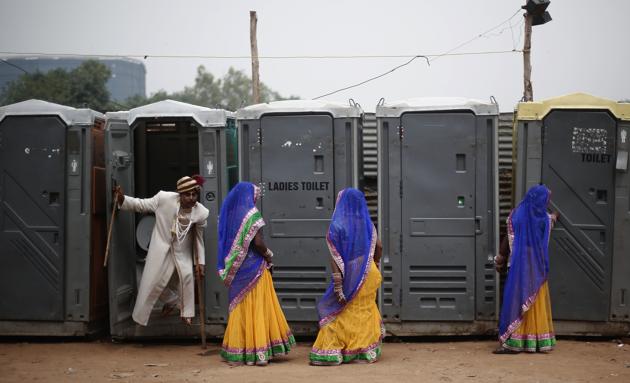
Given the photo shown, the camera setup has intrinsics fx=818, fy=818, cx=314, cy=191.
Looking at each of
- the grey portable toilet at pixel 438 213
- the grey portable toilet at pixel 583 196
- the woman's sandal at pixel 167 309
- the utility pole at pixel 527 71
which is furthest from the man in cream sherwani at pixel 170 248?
the utility pole at pixel 527 71

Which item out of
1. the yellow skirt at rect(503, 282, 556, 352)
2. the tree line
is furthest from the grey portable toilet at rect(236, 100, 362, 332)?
the tree line

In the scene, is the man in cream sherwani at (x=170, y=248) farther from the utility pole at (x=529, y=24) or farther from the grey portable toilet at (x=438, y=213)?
the utility pole at (x=529, y=24)

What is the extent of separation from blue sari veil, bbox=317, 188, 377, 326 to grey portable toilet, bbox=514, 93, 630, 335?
177 cm

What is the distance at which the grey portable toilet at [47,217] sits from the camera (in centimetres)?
756

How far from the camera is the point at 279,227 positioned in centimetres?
755

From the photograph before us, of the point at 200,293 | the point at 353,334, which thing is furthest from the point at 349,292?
the point at 200,293

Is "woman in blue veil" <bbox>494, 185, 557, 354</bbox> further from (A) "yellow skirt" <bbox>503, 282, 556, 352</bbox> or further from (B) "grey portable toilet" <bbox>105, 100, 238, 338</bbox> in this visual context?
(B) "grey portable toilet" <bbox>105, 100, 238, 338</bbox>

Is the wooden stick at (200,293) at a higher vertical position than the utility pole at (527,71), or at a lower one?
lower

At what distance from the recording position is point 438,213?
7.47m

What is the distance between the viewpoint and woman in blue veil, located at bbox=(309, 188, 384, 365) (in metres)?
6.48

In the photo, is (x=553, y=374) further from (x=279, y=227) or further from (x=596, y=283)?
(x=279, y=227)

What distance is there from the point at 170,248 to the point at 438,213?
2.46 m

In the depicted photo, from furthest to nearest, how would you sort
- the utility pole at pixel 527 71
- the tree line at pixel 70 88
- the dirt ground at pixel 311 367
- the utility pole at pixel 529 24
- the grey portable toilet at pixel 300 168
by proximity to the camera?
1. the tree line at pixel 70 88
2. the utility pole at pixel 527 71
3. the utility pole at pixel 529 24
4. the grey portable toilet at pixel 300 168
5. the dirt ground at pixel 311 367

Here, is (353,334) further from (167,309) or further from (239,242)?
(167,309)
